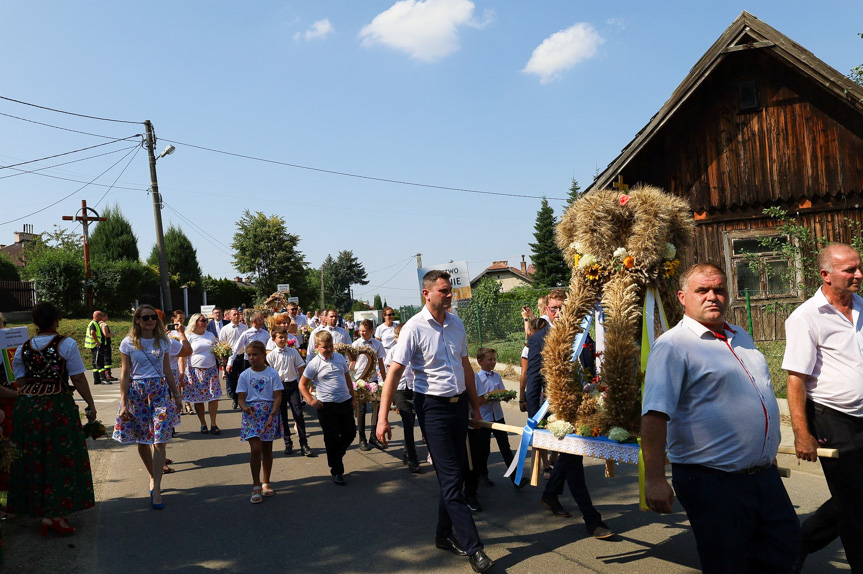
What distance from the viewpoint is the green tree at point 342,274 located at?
10938 cm

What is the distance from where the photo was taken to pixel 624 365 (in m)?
5.10

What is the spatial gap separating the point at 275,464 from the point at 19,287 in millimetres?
30216

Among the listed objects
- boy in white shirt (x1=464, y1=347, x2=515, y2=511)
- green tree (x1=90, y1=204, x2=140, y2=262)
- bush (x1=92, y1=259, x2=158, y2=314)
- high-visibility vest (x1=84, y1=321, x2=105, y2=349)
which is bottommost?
boy in white shirt (x1=464, y1=347, x2=515, y2=511)

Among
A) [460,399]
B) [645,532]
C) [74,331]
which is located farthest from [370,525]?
[74,331]

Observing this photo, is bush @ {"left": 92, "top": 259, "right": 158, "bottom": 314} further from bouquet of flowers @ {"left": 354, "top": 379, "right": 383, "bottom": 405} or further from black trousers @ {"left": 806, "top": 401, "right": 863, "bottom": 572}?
black trousers @ {"left": 806, "top": 401, "right": 863, "bottom": 572}

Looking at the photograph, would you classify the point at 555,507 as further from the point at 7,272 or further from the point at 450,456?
the point at 7,272

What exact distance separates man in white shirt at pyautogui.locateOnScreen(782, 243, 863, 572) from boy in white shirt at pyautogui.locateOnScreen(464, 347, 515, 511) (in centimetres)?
320

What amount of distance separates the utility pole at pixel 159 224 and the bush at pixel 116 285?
10860 mm

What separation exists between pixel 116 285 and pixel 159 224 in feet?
37.0

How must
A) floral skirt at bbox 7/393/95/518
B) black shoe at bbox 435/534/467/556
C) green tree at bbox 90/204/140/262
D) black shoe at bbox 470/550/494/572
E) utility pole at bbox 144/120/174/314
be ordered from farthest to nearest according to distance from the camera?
1. green tree at bbox 90/204/140/262
2. utility pole at bbox 144/120/174/314
3. floral skirt at bbox 7/393/95/518
4. black shoe at bbox 435/534/467/556
5. black shoe at bbox 470/550/494/572

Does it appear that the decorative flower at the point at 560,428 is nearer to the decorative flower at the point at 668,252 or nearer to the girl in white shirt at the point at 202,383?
the decorative flower at the point at 668,252

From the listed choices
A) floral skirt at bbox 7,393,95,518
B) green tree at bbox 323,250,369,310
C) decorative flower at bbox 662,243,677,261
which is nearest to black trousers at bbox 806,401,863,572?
decorative flower at bbox 662,243,677,261

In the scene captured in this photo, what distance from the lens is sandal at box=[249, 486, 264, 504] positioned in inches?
271

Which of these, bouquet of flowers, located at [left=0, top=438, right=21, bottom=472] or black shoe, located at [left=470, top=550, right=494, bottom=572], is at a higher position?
bouquet of flowers, located at [left=0, top=438, right=21, bottom=472]
